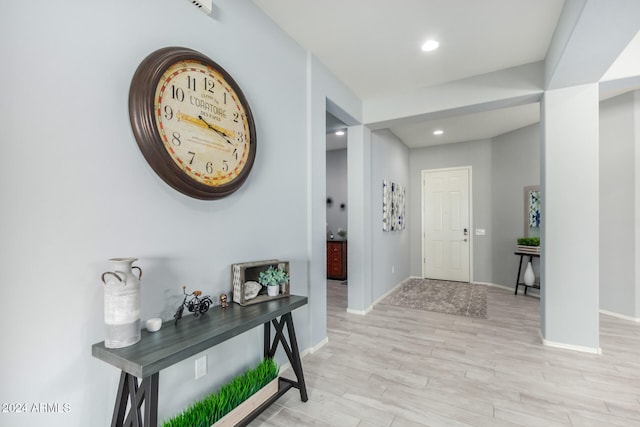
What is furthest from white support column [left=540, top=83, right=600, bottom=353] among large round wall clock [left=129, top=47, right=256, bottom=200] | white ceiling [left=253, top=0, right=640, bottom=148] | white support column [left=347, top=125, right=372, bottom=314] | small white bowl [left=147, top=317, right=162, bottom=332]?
small white bowl [left=147, top=317, right=162, bottom=332]

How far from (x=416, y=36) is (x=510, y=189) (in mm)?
3808

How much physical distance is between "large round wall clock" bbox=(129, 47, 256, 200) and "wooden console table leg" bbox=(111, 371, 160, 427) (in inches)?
34.7

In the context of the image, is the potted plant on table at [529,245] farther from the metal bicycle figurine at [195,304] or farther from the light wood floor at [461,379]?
the metal bicycle figurine at [195,304]

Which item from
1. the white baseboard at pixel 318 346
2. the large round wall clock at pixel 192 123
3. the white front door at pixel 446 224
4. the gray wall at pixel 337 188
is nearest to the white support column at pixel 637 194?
the white front door at pixel 446 224

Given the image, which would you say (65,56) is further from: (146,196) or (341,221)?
(341,221)

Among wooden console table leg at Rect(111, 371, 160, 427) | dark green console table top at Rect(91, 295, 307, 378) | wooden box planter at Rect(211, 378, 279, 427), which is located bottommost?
wooden box planter at Rect(211, 378, 279, 427)

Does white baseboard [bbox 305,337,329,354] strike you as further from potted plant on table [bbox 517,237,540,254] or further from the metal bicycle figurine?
potted plant on table [bbox 517,237,540,254]

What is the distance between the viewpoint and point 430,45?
2.61m

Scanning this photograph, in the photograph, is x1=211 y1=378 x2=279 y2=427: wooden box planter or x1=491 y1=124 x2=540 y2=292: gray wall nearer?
x1=211 y1=378 x2=279 y2=427: wooden box planter

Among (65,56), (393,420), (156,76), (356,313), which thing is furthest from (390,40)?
(356,313)

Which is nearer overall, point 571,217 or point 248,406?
point 248,406

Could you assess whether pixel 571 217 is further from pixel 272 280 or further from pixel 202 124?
pixel 202 124

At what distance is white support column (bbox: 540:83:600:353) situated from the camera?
106 inches

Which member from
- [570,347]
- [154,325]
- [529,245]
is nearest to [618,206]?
[529,245]
